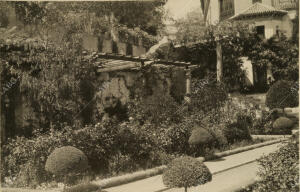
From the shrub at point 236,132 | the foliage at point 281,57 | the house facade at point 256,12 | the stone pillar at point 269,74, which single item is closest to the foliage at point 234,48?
the foliage at point 281,57

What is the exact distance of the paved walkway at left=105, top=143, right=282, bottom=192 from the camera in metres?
7.55

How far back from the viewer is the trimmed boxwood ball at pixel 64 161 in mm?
7836

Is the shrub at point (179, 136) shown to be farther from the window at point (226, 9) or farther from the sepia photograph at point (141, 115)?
the window at point (226, 9)

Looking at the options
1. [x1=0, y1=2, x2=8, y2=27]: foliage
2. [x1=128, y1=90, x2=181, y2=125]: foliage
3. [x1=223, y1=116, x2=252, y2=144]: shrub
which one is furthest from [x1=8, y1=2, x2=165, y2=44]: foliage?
[x1=223, y1=116, x2=252, y2=144]: shrub

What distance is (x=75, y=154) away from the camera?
796cm

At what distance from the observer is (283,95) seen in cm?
784

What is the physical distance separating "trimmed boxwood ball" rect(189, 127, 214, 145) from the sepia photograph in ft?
0.09

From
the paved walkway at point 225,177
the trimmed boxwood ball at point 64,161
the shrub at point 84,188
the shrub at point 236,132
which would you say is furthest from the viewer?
the shrub at point 236,132

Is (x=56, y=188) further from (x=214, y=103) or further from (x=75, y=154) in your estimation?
(x=214, y=103)

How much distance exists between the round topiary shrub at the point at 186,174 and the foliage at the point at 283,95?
2.37 metres

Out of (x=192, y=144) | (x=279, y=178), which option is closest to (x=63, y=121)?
(x=192, y=144)

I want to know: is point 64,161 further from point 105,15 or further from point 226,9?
point 105,15

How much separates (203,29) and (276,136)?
27.4ft

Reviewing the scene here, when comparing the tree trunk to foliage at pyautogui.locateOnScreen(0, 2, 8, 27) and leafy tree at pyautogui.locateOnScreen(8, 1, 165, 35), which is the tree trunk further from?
foliage at pyautogui.locateOnScreen(0, 2, 8, 27)
